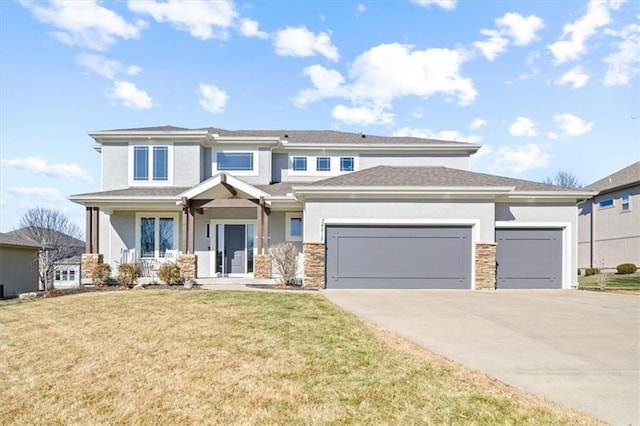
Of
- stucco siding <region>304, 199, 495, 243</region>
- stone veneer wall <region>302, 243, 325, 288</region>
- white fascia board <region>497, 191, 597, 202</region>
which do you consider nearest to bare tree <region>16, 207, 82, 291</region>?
stone veneer wall <region>302, 243, 325, 288</region>

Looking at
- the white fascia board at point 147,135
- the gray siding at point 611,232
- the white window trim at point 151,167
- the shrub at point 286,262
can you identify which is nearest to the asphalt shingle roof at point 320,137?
the white fascia board at point 147,135

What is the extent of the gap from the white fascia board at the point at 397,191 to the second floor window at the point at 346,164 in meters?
5.19

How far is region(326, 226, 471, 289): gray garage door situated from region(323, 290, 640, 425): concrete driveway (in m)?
1.66

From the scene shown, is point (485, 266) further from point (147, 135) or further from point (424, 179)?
point (147, 135)

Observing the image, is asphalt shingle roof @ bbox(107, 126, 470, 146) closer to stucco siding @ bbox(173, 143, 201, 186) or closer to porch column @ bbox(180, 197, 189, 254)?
stucco siding @ bbox(173, 143, 201, 186)

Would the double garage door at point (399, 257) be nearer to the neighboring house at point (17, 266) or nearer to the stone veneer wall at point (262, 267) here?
the stone veneer wall at point (262, 267)

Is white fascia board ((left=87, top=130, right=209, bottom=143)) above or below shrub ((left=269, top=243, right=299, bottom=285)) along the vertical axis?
above

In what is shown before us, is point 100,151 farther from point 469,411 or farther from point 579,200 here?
point 579,200

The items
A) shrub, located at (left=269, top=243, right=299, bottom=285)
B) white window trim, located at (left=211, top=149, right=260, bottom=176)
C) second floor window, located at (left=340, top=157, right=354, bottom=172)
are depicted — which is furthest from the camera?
second floor window, located at (left=340, top=157, right=354, bottom=172)

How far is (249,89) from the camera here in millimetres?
18703

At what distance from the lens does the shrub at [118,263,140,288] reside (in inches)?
576

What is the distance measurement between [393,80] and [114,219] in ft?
53.5

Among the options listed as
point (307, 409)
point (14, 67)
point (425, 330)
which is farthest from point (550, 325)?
point (14, 67)

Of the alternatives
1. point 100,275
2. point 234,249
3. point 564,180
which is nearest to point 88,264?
point 100,275
